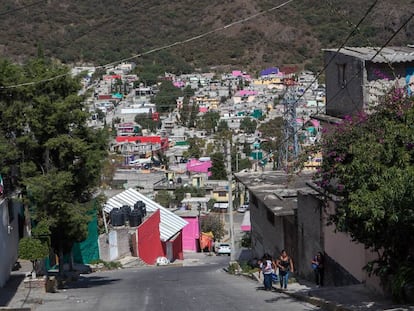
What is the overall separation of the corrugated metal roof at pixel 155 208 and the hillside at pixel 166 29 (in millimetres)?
74486

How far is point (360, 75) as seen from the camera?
57.1ft

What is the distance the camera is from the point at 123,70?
587ft

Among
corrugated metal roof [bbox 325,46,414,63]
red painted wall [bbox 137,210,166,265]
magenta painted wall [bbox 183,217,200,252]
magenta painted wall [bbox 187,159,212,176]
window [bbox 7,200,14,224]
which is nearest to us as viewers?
corrugated metal roof [bbox 325,46,414,63]

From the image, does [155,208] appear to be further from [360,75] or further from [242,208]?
[242,208]

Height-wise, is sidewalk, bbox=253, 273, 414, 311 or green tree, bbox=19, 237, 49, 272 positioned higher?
green tree, bbox=19, 237, 49, 272

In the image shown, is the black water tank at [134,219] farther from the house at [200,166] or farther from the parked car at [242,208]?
the house at [200,166]

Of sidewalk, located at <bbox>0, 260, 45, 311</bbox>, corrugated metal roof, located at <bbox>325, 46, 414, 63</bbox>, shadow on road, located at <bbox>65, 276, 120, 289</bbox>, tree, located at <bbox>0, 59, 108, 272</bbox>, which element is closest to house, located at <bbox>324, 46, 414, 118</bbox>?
corrugated metal roof, located at <bbox>325, 46, 414, 63</bbox>

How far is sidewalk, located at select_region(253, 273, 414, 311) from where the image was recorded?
13.3m

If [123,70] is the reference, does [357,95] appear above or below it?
below

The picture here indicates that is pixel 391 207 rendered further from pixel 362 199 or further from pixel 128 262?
pixel 128 262

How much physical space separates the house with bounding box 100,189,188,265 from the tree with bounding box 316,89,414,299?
73.0ft

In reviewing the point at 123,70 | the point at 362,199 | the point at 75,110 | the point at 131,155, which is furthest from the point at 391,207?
the point at 123,70

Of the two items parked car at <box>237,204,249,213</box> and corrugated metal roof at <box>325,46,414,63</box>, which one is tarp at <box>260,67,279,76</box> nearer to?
parked car at <box>237,204,249,213</box>

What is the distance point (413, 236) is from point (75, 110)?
11.2m
